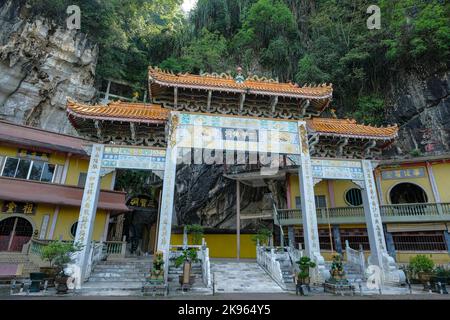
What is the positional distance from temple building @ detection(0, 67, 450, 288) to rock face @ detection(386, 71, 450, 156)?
10.9ft

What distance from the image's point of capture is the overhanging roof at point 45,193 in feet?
44.5

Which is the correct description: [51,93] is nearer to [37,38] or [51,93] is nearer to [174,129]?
[37,38]

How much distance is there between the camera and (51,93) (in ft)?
70.5

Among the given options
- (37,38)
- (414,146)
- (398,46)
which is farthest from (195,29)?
(414,146)

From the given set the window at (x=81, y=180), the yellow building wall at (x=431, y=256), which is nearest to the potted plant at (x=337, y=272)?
the yellow building wall at (x=431, y=256)

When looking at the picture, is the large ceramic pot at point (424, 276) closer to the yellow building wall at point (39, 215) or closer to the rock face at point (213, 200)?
the rock face at point (213, 200)

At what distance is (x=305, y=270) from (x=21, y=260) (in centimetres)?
1330

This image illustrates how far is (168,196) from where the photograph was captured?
30.9 feet

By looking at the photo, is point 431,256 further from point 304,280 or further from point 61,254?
point 61,254

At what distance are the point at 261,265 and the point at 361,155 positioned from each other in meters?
6.75

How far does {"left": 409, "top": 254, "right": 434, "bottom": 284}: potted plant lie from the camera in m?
9.61

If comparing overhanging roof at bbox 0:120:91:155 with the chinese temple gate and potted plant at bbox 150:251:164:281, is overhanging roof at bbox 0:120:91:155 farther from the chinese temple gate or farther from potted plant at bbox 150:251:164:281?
potted plant at bbox 150:251:164:281

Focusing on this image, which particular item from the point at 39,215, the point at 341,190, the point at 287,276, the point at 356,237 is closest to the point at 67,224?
the point at 39,215

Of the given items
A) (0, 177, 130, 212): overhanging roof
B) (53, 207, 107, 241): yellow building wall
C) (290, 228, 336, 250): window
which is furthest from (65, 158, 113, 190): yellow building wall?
(290, 228, 336, 250): window
